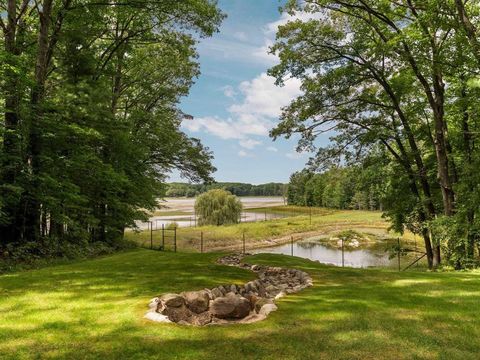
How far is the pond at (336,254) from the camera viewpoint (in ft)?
96.7

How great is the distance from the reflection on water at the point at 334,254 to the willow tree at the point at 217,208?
11.4 meters

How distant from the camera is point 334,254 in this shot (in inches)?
1359

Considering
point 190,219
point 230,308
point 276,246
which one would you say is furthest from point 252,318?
point 190,219

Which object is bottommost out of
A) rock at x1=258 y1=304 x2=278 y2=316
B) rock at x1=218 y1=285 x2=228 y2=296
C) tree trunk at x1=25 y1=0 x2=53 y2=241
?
rock at x1=218 y1=285 x2=228 y2=296

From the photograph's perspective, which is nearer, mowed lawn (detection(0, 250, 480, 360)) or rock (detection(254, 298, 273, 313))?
mowed lawn (detection(0, 250, 480, 360))

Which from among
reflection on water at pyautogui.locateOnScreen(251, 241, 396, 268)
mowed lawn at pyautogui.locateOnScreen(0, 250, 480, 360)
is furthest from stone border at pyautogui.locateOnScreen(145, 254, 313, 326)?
reflection on water at pyautogui.locateOnScreen(251, 241, 396, 268)

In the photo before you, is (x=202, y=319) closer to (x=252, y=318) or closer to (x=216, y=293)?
(x=252, y=318)

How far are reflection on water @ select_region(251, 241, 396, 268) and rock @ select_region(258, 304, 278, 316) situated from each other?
70.2 feet

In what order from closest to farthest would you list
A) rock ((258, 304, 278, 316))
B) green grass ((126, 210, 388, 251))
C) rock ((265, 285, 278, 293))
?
rock ((258, 304, 278, 316))
rock ((265, 285, 278, 293))
green grass ((126, 210, 388, 251))

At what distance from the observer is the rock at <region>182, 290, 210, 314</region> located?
7.18m

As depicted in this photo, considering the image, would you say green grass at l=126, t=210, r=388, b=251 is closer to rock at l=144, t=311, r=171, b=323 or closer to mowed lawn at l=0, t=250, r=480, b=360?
mowed lawn at l=0, t=250, r=480, b=360

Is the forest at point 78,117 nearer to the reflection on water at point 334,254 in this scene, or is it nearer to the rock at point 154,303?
the rock at point 154,303

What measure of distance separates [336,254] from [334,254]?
0.22 meters

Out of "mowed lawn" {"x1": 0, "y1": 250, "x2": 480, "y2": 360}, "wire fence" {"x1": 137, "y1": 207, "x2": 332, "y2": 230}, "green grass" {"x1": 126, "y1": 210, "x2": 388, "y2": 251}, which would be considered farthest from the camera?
"wire fence" {"x1": 137, "y1": 207, "x2": 332, "y2": 230}
